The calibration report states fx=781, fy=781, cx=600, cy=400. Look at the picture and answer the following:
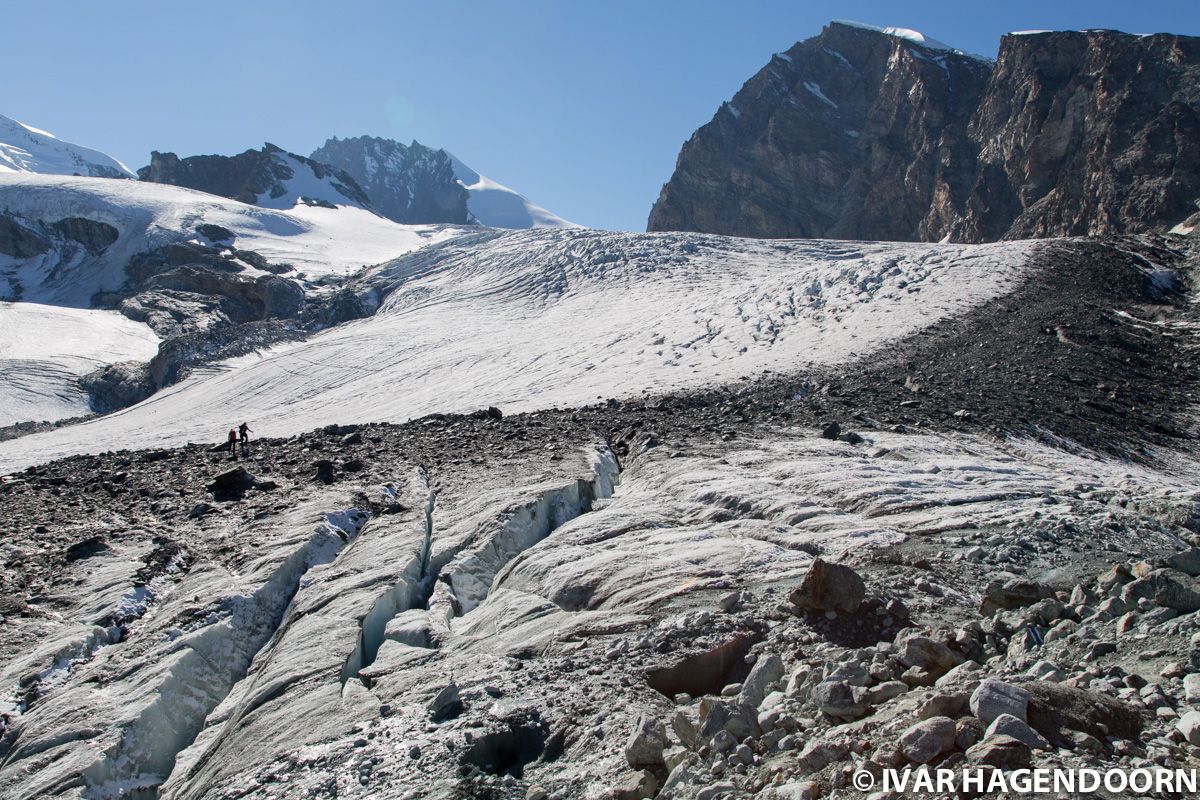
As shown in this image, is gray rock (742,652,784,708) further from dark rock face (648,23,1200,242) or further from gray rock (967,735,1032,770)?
dark rock face (648,23,1200,242)

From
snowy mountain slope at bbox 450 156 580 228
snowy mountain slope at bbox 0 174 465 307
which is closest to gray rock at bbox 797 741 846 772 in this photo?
snowy mountain slope at bbox 0 174 465 307

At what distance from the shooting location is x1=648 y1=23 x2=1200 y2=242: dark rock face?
6844 cm

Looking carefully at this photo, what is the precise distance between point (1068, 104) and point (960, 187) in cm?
1383

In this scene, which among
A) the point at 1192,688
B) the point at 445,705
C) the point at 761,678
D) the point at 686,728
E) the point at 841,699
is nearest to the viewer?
the point at 1192,688

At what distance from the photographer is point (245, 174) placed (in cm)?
12188

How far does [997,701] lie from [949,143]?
102957 millimetres

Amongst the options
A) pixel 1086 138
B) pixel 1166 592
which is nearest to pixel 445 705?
pixel 1166 592

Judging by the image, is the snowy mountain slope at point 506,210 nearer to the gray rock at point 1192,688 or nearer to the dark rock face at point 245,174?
the dark rock face at point 245,174

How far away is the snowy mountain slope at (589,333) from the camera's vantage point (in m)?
25.2

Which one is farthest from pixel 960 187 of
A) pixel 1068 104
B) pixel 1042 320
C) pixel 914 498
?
pixel 914 498

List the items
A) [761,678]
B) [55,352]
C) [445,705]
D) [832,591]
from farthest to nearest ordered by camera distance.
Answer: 1. [55,352]
2. [832,591]
3. [445,705]
4. [761,678]

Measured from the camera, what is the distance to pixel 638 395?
2105 cm

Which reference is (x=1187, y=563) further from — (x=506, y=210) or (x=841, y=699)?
(x=506, y=210)

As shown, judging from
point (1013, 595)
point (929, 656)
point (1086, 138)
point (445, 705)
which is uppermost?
point (1086, 138)
